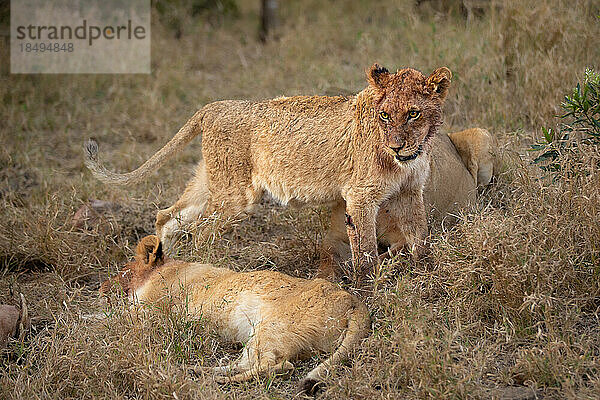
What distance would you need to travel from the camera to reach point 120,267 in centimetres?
539

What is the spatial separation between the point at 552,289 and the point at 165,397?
6.48 ft

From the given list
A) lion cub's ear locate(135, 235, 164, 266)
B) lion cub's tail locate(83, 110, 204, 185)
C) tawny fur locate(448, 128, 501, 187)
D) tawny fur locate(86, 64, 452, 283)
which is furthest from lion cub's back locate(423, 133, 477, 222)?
lion cub's ear locate(135, 235, 164, 266)

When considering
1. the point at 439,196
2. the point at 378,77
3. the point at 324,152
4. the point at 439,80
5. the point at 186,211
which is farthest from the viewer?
the point at 186,211

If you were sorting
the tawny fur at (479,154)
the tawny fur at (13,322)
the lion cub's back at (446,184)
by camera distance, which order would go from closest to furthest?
the tawny fur at (13,322), the lion cub's back at (446,184), the tawny fur at (479,154)

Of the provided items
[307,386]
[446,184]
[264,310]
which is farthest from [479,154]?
[307,386]

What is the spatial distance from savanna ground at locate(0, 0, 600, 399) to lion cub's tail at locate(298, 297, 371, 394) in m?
0.07

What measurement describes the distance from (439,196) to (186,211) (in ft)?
5.90

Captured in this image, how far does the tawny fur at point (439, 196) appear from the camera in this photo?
4.71 metres

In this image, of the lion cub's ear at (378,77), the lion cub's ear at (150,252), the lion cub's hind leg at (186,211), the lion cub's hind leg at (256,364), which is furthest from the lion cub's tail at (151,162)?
the lion cub's hind leg at (256,364)

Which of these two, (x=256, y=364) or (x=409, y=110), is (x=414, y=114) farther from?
(x=256, y=364)

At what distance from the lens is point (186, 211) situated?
546cm

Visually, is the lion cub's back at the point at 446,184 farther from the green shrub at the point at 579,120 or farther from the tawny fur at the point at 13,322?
the tawny fur at the point at 13,322

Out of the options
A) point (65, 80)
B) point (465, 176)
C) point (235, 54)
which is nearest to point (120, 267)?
point (465, 176)

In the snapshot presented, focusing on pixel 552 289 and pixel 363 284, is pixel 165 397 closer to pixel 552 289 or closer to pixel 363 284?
pixel 363 284
